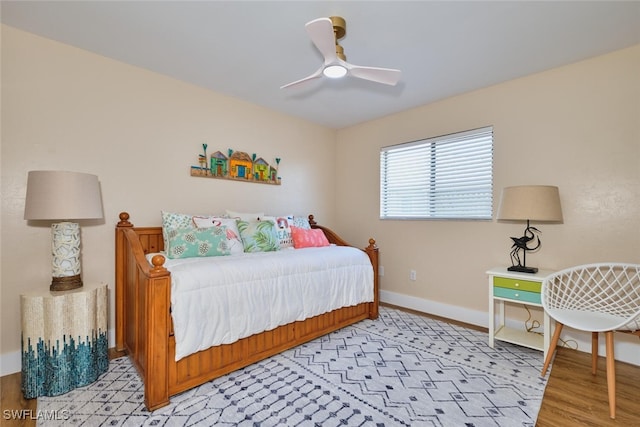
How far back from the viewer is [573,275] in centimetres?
239

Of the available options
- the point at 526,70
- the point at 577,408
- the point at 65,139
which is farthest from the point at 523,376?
the point at 65,139

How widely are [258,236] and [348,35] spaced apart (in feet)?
5.90

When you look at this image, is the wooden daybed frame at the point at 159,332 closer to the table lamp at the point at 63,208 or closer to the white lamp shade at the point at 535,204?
the table lamp at the point at 63,208

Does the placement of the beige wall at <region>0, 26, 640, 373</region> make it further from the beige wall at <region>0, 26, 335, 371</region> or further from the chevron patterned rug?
the chevron patterned rug

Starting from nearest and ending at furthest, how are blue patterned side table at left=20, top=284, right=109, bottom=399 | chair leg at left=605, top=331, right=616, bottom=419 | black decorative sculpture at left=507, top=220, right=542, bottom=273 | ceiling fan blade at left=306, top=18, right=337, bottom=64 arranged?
ceiling fan blade at left=306, top=18, right=337, bottom=64, chair leg at left=605, top=331, right=616, bottom=419, blue patterned side table at left=20, top=284, right=109, bottom=399, black decorative sculpture at left=507, top=220, right=542, bottom=273

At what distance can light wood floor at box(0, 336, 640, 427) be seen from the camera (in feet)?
→ 5.17

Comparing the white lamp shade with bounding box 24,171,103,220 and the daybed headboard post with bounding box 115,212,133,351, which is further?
the daybed headboard post with bounding box 115,212,133,351

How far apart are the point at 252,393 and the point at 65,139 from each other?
228 centimetres

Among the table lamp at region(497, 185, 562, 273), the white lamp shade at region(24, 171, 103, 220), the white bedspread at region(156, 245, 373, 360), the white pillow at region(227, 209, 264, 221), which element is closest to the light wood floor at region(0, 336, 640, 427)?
the table lamp at region(497, 185, 562, 273)

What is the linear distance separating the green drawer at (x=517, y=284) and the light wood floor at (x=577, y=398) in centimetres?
56

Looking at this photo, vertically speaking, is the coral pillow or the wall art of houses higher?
the wall art of houses

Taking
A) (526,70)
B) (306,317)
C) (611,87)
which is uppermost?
(526,70)

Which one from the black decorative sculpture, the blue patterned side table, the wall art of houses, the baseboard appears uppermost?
the wall art of houses

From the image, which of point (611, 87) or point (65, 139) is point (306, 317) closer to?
point (65, 139)
